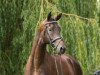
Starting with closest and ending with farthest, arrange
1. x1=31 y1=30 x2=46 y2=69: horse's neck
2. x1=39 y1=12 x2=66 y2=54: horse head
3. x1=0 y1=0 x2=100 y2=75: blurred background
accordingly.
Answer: x1=39 y1=12 x2=66 y2=54: horse head, x1=31 y1=30 x2=46 y2=69: horse's neck, x1=0 y1=0 x2=100 y2=75: blurred background

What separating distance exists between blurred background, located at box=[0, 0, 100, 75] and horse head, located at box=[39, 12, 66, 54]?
9.21 feet

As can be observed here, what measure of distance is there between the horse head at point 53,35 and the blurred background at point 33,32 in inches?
111

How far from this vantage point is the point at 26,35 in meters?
8.27

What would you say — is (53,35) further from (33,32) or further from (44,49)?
(33,32)

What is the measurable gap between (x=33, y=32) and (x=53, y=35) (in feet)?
9.87

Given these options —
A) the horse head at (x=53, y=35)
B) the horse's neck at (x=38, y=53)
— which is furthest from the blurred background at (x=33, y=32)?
the horse head at (x=53, y=35)

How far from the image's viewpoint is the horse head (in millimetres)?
5051

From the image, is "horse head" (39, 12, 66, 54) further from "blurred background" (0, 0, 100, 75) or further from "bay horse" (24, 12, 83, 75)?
"blurred background" (0, 0, 100, 75)

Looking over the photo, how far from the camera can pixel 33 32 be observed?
815 centimetres

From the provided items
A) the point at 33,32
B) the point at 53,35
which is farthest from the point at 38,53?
the point at 33,32

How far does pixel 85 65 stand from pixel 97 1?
1.88m

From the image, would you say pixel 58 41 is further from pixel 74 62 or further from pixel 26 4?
pixel 26 4

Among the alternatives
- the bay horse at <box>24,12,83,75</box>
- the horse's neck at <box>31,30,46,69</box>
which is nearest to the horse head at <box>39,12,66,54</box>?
the bay horse at <box>24,12,83,75</box>

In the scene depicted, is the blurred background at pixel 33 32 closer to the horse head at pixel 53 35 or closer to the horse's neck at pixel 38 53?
the horse's neck at pixel 38 53
